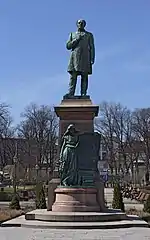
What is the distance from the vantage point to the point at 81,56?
64.8ft

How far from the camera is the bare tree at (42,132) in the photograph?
71188mm

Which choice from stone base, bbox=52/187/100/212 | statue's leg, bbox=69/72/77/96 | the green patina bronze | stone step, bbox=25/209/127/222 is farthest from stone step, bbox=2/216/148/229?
statue's leg, bbox=69/72/77/96

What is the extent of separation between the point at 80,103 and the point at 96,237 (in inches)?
268

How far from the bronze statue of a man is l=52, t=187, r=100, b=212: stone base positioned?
4.01 meters

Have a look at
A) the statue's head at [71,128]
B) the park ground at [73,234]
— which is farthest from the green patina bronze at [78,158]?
the park ground at [73,234]

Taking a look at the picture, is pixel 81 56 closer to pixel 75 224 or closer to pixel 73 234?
pixel 75 224

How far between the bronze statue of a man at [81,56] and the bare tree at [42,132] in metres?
50.5

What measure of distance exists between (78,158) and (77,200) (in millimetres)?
1577

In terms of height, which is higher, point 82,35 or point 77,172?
point 82,35

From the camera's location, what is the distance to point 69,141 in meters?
18.2

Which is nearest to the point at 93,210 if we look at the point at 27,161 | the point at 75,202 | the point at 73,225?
the point at 75,202

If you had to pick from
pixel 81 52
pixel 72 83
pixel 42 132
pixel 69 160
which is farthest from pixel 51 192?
pixel 42 132

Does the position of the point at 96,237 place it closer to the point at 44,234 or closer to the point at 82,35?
the point at 44,234

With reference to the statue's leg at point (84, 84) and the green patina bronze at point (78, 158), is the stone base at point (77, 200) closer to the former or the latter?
the green patina bronze at point (78, 158)
